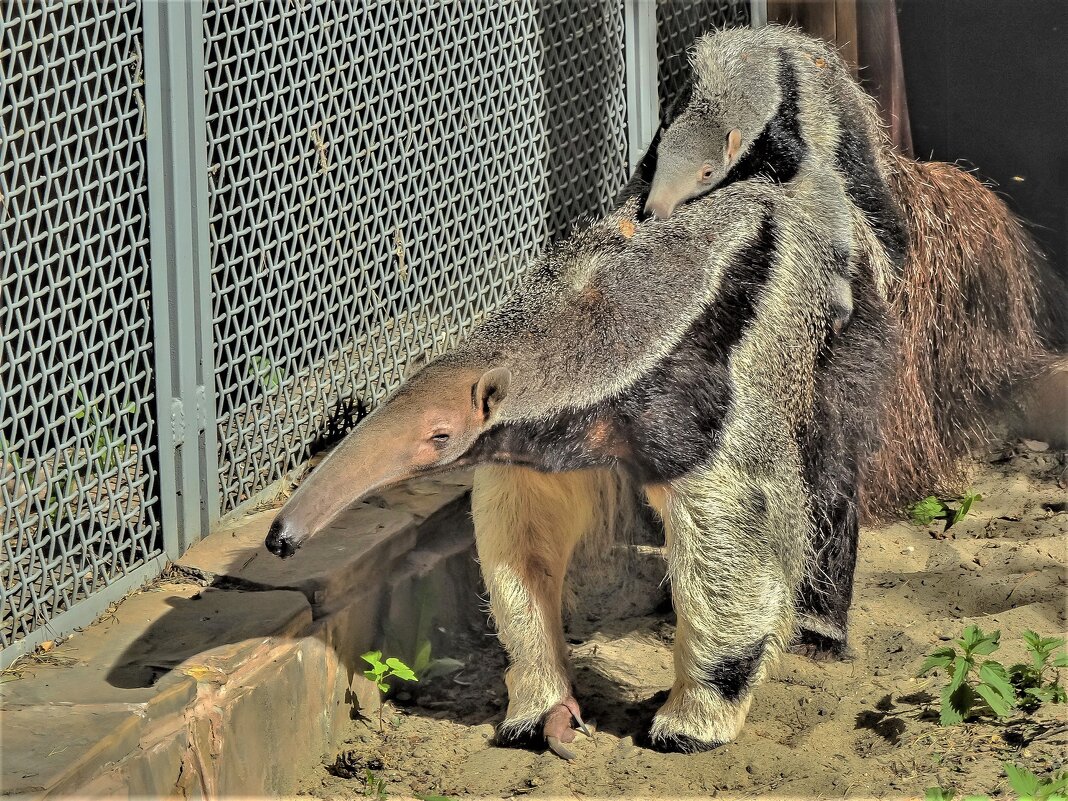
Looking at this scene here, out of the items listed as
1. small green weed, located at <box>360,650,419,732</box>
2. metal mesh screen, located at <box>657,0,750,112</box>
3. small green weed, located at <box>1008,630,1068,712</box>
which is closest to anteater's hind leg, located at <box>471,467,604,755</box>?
small green weed, located at <box>360,650,419,732</box>

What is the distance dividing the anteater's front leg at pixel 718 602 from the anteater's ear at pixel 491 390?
0.54 meters

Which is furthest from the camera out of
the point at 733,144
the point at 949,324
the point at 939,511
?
the point at 949,324

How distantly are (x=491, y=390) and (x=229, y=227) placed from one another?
1497 mm

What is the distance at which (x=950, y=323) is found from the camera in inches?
239

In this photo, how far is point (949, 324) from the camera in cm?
608

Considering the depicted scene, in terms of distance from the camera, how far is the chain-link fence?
383 centimetres

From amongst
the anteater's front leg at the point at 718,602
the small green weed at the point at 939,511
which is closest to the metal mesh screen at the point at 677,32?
the small green weed at the point at 939,511

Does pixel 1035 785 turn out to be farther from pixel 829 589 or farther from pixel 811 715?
pixel 829 589

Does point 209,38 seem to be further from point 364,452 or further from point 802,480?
point 802,480

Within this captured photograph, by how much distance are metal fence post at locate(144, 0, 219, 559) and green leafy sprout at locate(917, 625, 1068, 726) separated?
2.36 m

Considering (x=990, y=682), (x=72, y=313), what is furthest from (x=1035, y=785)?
(x=72, y=313)

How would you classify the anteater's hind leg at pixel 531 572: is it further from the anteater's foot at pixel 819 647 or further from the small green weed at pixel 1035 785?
the small green weed at pixel 1035 785

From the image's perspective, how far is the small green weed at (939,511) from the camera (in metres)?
5.73

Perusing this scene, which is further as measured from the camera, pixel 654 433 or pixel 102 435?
pixel 102 435
